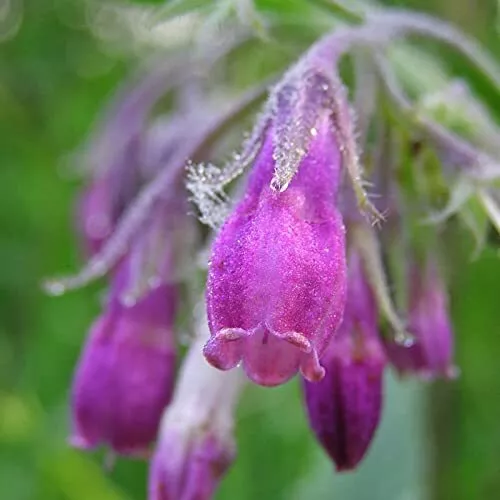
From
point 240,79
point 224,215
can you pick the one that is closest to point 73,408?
point 224,215

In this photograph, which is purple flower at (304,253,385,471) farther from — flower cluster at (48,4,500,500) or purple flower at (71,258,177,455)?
purple flower at (71,258,177,455)

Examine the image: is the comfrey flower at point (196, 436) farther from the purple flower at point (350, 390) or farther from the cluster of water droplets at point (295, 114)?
the cluster of water droplets at point (295, 114)

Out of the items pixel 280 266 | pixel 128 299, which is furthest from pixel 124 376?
pixel 280 266

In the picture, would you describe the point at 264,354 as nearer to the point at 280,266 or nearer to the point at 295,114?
the point at 280,266

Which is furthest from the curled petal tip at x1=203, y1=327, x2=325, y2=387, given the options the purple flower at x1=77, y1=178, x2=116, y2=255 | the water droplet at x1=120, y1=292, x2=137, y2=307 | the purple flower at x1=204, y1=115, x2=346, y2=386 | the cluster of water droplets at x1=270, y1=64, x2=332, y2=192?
the purple flower at x1=77, y1=178, x2=116, y2=255

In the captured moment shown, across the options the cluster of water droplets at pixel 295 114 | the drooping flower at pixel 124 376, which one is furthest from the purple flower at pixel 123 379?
the cluster of water droplets at pixel 295 114

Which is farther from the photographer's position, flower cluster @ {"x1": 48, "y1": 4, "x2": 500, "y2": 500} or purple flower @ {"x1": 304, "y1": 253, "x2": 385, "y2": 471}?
purple flower @ {"x1": 304, "y1": 253, "x2": 385, "y2": 471}

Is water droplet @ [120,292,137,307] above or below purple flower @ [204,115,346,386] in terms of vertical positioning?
below
